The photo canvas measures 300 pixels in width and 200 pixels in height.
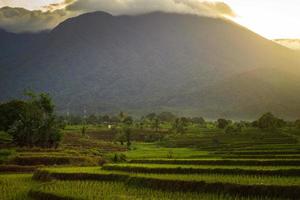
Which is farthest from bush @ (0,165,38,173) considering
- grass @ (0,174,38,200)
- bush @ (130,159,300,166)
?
bush @ (130,159,300,166)

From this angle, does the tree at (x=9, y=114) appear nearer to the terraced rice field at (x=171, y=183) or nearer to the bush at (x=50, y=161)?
the bush at (x=50, y=161)

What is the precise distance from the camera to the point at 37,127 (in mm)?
78750

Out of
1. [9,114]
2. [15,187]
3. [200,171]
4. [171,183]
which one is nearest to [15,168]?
[15,187]

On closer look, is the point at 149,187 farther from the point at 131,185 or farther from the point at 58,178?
the point at 58,178

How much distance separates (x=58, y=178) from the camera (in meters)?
40.6

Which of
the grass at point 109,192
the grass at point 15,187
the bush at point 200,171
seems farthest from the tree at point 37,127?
the grass at point 109,192

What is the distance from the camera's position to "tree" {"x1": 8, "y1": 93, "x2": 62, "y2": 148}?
7838 centimetres

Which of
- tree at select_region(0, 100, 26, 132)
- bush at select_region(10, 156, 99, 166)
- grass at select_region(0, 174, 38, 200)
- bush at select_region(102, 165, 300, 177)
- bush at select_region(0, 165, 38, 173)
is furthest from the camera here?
tree at select_region(0, 100, 26, 132)

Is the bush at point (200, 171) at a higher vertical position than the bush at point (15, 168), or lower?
higher

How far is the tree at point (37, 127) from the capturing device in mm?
78375

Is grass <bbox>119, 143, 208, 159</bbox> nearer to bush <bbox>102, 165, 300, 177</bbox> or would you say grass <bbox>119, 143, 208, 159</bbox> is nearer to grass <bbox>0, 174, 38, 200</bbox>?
bush <bbox>102, 165, 300, 177</bbox>

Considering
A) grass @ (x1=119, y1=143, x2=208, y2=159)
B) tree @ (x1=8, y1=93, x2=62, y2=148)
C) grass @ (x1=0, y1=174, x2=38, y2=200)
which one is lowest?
grass @ (x1=0, y1=174, x2=38, y2=200)

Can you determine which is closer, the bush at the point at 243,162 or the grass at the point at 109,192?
the grass at the point at 109,192

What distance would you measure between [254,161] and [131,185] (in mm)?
12286
